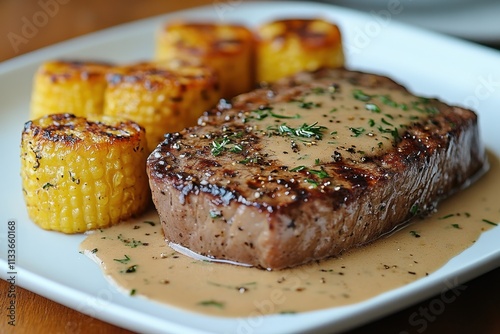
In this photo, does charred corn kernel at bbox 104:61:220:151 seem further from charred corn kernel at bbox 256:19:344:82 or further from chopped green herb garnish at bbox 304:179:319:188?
chopped green herb garnish at bbox 304:179:319:188

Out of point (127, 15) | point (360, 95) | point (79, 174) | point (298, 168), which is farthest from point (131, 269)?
point (127, 15)

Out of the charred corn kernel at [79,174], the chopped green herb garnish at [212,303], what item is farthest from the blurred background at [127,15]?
the chopped green herb garnish at [212,303]

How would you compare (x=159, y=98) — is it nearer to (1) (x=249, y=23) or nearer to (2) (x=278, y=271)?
(2) (x=278, y=271)

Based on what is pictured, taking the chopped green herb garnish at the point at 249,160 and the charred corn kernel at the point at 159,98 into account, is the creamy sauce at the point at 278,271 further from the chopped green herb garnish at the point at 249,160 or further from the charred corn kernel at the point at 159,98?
the charred corn kernel at the point at 159,98

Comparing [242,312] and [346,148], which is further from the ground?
[346,148]

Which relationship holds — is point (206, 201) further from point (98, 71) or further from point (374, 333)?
point (98, 71)

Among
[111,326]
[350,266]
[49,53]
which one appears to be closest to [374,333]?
[350,266]

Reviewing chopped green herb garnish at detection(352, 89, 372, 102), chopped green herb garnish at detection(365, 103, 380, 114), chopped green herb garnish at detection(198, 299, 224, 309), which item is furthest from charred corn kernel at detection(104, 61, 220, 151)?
chopped green herb garnish at detection(198, 299, 224, 309)
